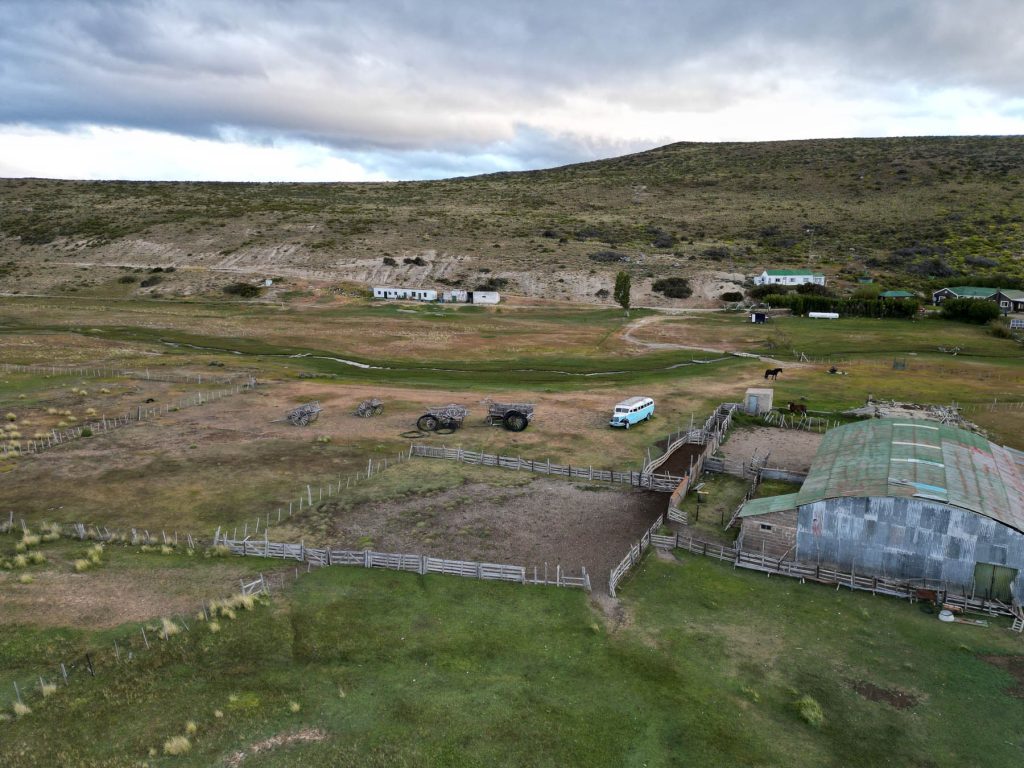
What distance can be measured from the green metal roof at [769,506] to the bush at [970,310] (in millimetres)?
83121

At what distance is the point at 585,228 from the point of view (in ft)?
513

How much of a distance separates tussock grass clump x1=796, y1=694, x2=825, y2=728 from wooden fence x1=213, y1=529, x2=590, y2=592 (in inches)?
343

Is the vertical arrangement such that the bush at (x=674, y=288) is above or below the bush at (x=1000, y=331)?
above

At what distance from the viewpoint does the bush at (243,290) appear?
4710 inches

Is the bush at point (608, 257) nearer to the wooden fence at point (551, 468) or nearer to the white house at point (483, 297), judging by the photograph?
the white house at point (483, 297)

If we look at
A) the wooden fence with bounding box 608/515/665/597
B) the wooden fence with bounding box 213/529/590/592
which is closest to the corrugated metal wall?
the wooden fence with bounding box 608/515/665/597

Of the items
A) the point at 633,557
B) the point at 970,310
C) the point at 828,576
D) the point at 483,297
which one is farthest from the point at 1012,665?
the point at 483,297

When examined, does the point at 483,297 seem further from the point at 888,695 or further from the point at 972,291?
the point at 888,695

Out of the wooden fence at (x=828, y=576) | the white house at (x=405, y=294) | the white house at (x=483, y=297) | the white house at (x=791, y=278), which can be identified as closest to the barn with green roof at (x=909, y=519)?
the wooden fence at (x=828, y=576)

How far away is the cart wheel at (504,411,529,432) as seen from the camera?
47.1 m

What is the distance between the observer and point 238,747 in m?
17.9

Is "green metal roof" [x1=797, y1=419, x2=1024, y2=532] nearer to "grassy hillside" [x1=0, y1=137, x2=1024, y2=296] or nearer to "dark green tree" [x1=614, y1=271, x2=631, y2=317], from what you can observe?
"dark green tree" [x1=614, y1=271, x2=631, y2=317]

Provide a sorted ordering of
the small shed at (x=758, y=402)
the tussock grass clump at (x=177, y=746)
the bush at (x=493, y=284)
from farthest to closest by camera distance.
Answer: the bush at (x=493, y=284), the small shed at (x=758, y=402), the tussock grass clump at (x=177, y=746)

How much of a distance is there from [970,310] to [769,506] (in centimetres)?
8535
